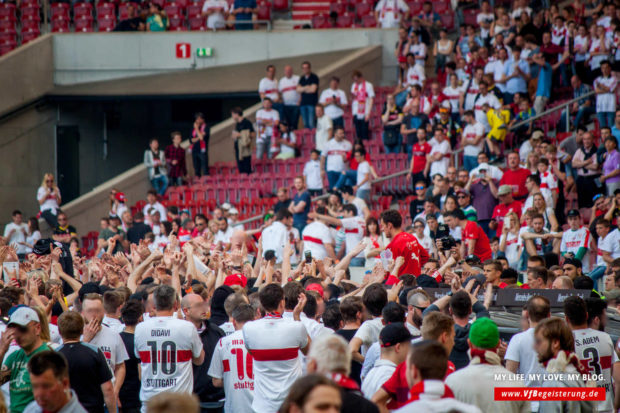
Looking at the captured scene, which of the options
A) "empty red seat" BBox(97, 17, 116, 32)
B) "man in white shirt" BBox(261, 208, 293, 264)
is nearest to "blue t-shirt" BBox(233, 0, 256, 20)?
"empty red seat" BBox(97, 17, 116, 32)

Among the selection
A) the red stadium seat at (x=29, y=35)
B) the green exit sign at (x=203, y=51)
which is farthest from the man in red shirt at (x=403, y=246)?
the red stadium seat at (x=29, y=35)

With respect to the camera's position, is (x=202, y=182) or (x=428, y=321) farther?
(x=202, y=182)

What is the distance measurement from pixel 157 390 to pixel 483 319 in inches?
115

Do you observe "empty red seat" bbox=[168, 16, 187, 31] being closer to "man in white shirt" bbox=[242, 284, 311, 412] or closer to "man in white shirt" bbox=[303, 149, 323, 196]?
"man in white shirt" bbox=[303, 149, 323, 196]

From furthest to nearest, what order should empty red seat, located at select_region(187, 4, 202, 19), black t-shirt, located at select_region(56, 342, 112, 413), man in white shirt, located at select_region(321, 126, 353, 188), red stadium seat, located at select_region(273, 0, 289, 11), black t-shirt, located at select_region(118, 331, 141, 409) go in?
red stadium seat, located at select_region(273, 0, 289, 11)
empty red seat, located at select_region(187, 4, 202, 19)
man in white shirt, located at select_region(321, 126, 353, 188)
black t-shirt, located at select_region(118, 331, 141, 409)
black t-shirt, located at select_region(56, 342, 112, 413)

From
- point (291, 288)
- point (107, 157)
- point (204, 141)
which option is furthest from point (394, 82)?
point (291, 288)

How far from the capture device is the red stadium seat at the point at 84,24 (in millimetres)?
26289

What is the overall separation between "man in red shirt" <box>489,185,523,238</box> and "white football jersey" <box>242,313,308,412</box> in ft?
28.5

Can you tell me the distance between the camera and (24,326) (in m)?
6.18

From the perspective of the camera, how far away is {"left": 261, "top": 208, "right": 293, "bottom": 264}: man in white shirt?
15125 mm

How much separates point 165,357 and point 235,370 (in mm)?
628

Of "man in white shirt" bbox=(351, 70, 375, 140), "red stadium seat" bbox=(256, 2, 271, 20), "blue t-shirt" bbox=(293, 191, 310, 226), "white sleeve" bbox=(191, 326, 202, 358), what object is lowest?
"blue t-shirt" bbox=(293, 191, 310, 226)

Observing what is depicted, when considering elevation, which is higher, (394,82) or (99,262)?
(394,82)

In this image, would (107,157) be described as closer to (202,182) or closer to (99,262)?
(202,182)
